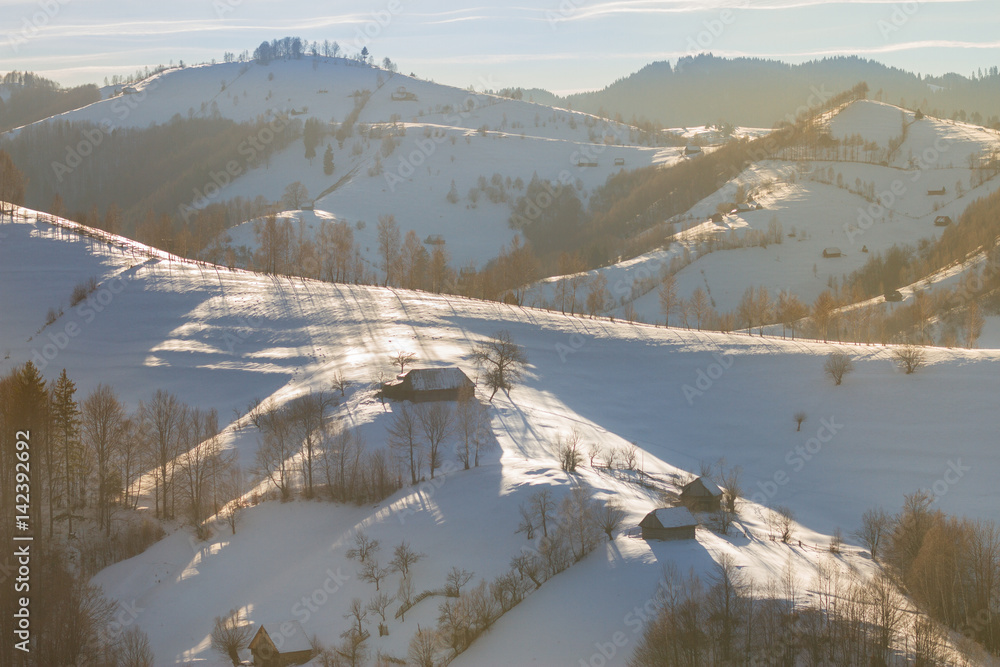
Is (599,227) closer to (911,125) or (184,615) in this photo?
(911,125)

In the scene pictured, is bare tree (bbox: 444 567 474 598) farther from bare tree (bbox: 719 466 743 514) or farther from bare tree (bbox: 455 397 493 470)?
bare tree (bbox: 719 466 743 514)

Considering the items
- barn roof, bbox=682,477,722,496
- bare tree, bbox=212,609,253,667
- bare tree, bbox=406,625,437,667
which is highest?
barn roof, bbox=682,477,722,496

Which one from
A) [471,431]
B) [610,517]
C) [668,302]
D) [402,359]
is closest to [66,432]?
[402,359]

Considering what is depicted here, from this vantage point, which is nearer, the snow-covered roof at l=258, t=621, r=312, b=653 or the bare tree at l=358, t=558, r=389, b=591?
the snow-covered roof at l=258, t=621, r=312, b=653

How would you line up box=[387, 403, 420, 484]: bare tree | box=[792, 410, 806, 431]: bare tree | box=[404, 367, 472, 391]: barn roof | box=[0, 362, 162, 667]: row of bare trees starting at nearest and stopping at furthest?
box=[0, 362, 162, 667]: row of bare trees < box=[387, 403, 420, 484]: bare tree < box=[404, 367, 472, 391]: barn roof < box=[792, 410, 806, 431]: bare tree

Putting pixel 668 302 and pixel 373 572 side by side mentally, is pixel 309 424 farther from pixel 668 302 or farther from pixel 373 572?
pixel 668 302
